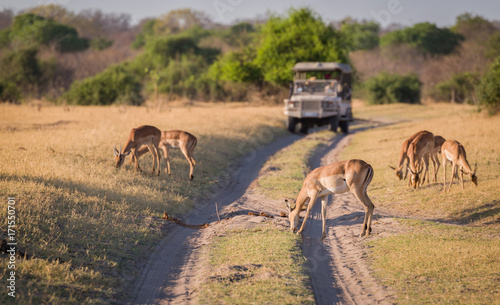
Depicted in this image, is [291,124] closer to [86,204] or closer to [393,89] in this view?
[86,204]

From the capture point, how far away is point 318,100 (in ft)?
74.0

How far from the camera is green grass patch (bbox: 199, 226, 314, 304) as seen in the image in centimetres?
543

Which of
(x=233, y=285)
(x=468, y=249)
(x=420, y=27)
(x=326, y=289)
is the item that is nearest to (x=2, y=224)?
(x=233, y=285)

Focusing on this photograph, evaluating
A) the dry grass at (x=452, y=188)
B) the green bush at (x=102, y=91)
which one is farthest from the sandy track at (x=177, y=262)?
the green bush at (x=102, y=91)

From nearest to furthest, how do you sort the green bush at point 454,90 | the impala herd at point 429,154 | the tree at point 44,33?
the impala herd at point 429,154 → the green bush at point 454,90 → the tree at point 44,33

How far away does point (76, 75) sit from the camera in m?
47.2

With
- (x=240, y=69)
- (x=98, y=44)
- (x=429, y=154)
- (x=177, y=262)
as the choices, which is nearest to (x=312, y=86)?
(x=429, y=154)

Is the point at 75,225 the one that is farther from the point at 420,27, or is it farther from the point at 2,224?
the point at 420,27

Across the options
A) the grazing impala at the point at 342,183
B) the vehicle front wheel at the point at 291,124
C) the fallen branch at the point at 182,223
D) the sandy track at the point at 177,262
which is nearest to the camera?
the sandy track at the point at 177,262

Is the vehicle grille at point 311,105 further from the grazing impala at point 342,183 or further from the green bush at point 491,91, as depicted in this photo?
the grazing impala at point 342,183

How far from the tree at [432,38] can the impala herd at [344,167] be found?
2193 inches

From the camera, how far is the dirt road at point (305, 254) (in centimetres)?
570

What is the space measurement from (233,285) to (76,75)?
45395 mm

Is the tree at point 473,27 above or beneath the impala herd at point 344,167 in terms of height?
above
